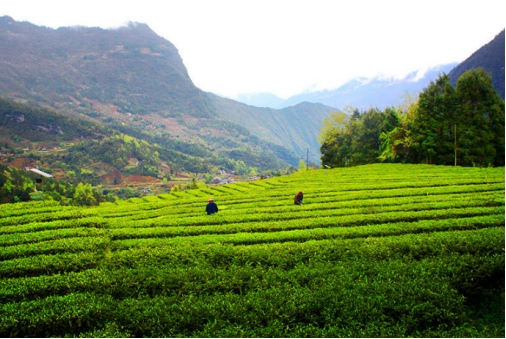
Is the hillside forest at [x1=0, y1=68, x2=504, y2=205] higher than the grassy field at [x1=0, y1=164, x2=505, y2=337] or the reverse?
higher

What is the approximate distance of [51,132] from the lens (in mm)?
156375

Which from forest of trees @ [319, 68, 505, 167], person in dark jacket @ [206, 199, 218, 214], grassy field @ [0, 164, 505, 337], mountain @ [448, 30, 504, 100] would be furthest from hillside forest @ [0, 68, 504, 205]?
person in dark jacket @ [206, 199, 218, 214]

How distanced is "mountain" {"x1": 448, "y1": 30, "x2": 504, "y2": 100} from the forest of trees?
37.9 m

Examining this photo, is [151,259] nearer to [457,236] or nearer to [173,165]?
[457,236]

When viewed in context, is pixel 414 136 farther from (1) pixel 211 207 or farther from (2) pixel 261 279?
(2) pixel 261 279

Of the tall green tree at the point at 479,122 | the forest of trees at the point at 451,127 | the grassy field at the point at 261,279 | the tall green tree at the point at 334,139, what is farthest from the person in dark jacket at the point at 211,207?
the tall green tree at the point at 334,139

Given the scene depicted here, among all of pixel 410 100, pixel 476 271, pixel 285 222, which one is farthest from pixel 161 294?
pixel 410 100

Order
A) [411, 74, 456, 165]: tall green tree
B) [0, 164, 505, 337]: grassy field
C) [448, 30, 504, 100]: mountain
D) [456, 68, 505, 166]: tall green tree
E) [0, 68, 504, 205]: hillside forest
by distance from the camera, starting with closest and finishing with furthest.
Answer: [0, 164, 505, 337]: grassy field
[456, 68, 505, 166]: tall green tree
[0, 68, 504, 205]: hillside forest
[411, 74, 456, 165]: tall green tree
[448, 30, 504, 100]: mountain

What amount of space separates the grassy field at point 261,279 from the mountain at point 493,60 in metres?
79.2

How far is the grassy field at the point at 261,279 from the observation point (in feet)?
21.9

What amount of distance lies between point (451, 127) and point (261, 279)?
135 ft

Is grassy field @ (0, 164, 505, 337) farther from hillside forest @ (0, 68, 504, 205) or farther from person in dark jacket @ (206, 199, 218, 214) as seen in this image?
hillside forest @ (0, 68, 504, 205)

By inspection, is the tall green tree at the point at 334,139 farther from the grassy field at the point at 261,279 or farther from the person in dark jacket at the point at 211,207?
the grassy field at the point at 261,279

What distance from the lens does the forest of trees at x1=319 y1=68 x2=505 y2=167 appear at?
125ft
